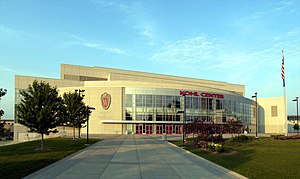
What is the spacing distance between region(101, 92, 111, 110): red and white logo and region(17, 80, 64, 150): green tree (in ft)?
143

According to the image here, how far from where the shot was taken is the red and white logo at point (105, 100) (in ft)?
234

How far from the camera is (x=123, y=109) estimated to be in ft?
234

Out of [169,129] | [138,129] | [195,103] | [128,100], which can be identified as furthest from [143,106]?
[195,103]

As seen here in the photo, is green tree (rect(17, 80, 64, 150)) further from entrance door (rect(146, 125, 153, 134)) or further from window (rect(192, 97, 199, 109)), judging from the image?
window (rect(192, 97, 199, 109))

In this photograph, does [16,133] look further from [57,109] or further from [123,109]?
[57,109]

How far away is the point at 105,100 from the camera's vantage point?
71.4 m

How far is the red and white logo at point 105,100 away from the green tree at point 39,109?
43522 millimetres

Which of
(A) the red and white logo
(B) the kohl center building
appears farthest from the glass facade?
(A) the red and white logo

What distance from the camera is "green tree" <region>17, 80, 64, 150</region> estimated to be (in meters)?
26.2

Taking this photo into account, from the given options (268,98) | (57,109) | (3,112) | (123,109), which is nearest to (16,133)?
(123,109)

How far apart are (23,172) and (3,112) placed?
4.02m

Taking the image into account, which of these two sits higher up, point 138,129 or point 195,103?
point 195,103

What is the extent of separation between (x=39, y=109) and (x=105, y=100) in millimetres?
44671

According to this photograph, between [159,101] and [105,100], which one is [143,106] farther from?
[105,100]
